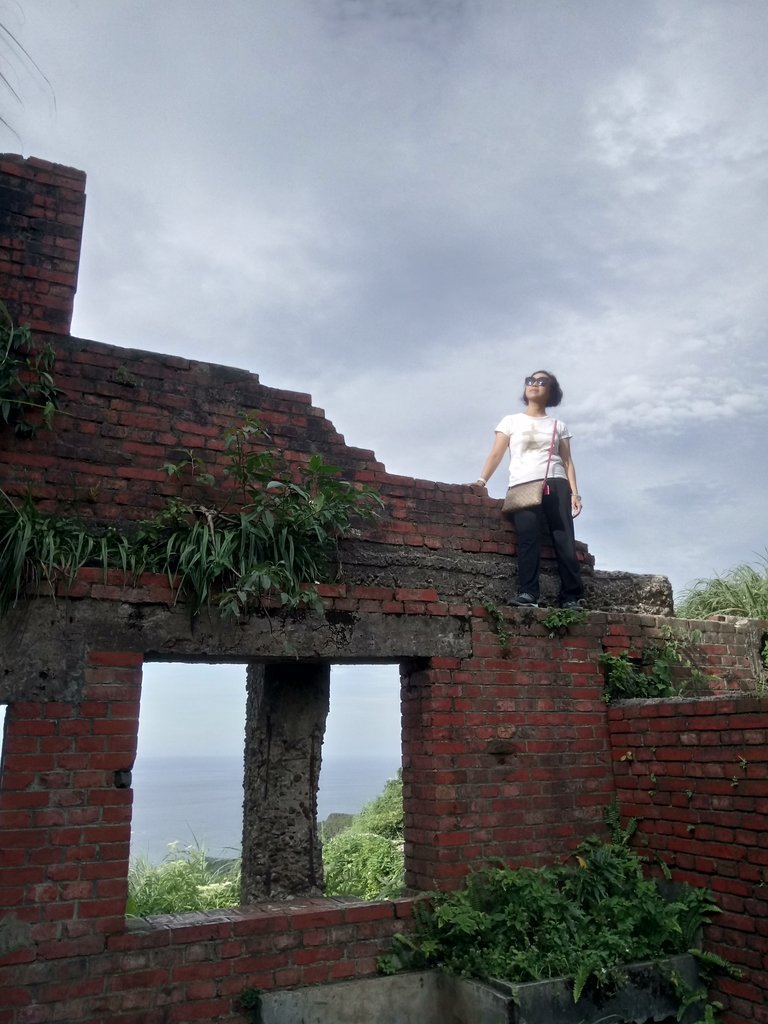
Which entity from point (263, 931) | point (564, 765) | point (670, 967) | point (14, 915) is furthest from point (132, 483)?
point (670, 967)

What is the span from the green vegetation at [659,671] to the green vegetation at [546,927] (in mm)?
1154

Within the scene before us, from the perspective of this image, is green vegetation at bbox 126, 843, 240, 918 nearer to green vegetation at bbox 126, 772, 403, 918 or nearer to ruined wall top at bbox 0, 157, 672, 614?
green vegetation at bbox 126, 772, 403, 918

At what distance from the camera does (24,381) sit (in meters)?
4.13

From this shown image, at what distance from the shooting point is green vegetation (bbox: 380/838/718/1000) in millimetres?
3748

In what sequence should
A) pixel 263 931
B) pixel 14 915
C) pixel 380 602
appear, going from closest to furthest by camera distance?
pixel 14 915, pixel 263 931, pixel 380 602

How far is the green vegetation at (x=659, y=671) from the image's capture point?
503cm

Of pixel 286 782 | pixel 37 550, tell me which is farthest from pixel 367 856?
pixel 37 550

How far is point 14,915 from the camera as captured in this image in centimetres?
331

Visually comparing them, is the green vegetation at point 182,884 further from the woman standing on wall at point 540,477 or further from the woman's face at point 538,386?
the woman's face at point 538,386

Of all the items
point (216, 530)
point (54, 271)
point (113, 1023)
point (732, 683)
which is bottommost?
point (113, 1023)

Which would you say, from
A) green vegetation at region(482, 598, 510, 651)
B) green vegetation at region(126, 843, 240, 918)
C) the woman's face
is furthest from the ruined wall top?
green vegetation at region(126, 843, 240, 918)

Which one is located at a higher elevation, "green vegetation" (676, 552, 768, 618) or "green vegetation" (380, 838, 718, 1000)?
"green vegetation" (676, 552, 768, 618)

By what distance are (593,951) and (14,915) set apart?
267 cm

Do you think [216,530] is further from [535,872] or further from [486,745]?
[535,872]
